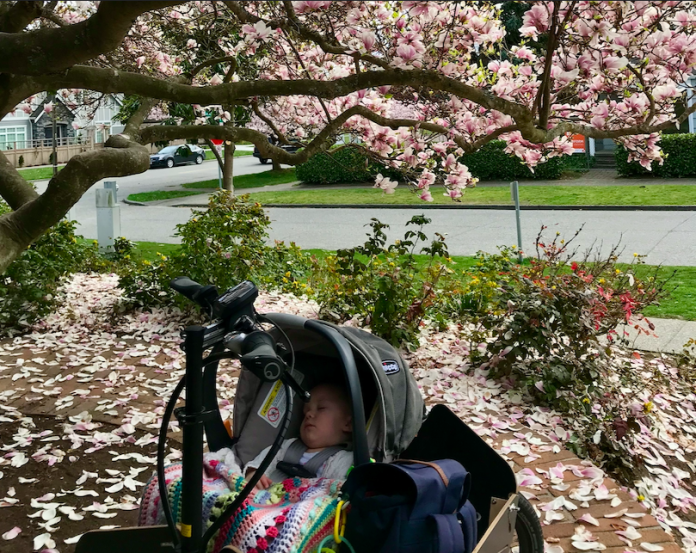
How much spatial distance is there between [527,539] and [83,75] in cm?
293

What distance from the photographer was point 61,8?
7.82 metres

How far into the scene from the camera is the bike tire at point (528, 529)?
105 inches

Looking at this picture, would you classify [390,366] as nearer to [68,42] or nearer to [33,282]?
[68,42]

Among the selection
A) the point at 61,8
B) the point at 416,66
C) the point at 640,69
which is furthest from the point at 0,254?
the point at 61,8

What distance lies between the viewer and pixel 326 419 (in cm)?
275

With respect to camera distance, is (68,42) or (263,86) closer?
(68,42)

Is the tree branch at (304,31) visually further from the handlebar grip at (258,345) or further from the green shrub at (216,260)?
the green shrub at (216,260)

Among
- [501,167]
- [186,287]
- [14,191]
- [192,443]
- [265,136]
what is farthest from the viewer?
[501,167]

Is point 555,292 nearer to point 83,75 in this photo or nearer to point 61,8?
point 83,75

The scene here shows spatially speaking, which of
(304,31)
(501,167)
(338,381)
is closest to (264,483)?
(338,381)

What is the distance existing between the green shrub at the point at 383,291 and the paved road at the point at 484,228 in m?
4.47

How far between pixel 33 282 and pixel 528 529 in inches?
209

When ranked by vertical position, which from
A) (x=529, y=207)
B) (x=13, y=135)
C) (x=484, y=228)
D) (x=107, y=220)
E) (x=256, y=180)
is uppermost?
(x=13, y=135)

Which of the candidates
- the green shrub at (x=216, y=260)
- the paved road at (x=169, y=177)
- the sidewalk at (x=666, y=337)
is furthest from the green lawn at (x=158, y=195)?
the sidewalk at (x=666, y=337)
